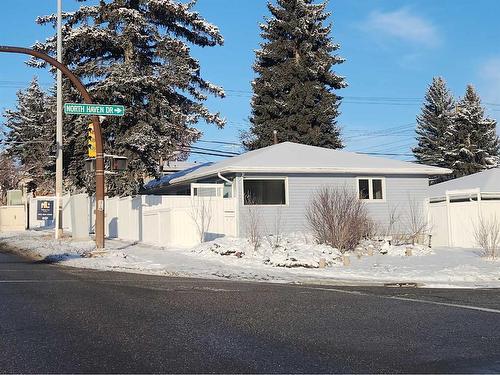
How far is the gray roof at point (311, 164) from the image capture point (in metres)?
24.4

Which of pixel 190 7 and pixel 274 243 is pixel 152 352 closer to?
pixel 274 243

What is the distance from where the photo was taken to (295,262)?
16938 millimetres

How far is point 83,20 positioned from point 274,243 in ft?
56.3

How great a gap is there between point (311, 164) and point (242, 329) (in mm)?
18154

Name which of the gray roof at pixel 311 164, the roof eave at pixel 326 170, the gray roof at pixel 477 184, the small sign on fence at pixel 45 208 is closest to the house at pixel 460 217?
the roof eave at pixel 326 170

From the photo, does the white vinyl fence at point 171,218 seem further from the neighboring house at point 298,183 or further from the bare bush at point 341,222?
the bare bush at point 341,222

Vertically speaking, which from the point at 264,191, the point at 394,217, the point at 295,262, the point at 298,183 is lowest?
the point at 295,262

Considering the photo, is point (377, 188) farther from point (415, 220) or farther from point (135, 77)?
point (135, 77)

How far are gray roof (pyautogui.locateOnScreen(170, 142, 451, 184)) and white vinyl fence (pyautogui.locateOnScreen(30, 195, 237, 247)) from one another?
1.91 metres

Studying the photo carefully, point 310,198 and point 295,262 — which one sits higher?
point 310,198

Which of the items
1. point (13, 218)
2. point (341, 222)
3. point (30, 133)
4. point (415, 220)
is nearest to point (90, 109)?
point (341, 222)

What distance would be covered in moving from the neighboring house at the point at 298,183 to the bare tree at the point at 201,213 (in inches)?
56.8

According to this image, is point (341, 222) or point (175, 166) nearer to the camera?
point (341, 222)

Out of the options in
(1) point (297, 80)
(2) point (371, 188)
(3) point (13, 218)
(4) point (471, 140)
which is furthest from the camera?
(4) point (471, 140)
